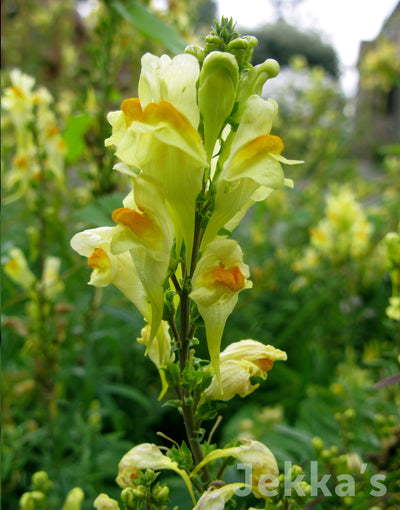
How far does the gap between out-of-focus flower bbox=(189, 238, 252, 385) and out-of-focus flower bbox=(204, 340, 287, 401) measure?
5 cm

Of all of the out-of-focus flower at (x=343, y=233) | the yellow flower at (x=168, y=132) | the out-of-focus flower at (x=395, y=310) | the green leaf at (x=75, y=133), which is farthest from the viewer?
the out-of-focus flower at (x=343, y=233)

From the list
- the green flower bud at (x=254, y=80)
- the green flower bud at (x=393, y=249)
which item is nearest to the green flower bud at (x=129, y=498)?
the green flower bud at (x=254, y=80)

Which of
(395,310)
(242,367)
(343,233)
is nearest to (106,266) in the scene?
(242,367)

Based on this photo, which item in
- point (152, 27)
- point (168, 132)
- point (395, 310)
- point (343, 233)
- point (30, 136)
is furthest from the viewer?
point (343, 233)

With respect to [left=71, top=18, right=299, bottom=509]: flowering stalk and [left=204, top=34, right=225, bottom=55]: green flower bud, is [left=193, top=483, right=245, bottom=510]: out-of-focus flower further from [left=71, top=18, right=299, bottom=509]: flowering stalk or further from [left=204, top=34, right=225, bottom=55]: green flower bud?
[left=204, top=34, right=225, bottom=55]: green flower bud

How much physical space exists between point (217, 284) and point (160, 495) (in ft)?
0.71

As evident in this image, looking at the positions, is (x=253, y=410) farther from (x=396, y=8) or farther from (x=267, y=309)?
(x=396, y=8)

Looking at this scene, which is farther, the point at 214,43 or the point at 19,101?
the point at 19,101

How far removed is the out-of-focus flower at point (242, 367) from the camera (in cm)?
47

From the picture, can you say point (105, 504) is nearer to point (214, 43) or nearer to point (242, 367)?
point (242, 367)

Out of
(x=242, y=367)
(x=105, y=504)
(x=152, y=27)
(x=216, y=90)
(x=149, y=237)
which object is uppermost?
(x=152, y=27)

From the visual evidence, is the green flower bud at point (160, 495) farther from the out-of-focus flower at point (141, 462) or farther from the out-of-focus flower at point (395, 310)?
the out-of-focus flower at point (395, 310)

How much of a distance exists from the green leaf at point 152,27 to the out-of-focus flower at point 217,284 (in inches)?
17.4

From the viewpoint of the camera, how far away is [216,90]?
418 millimetres
